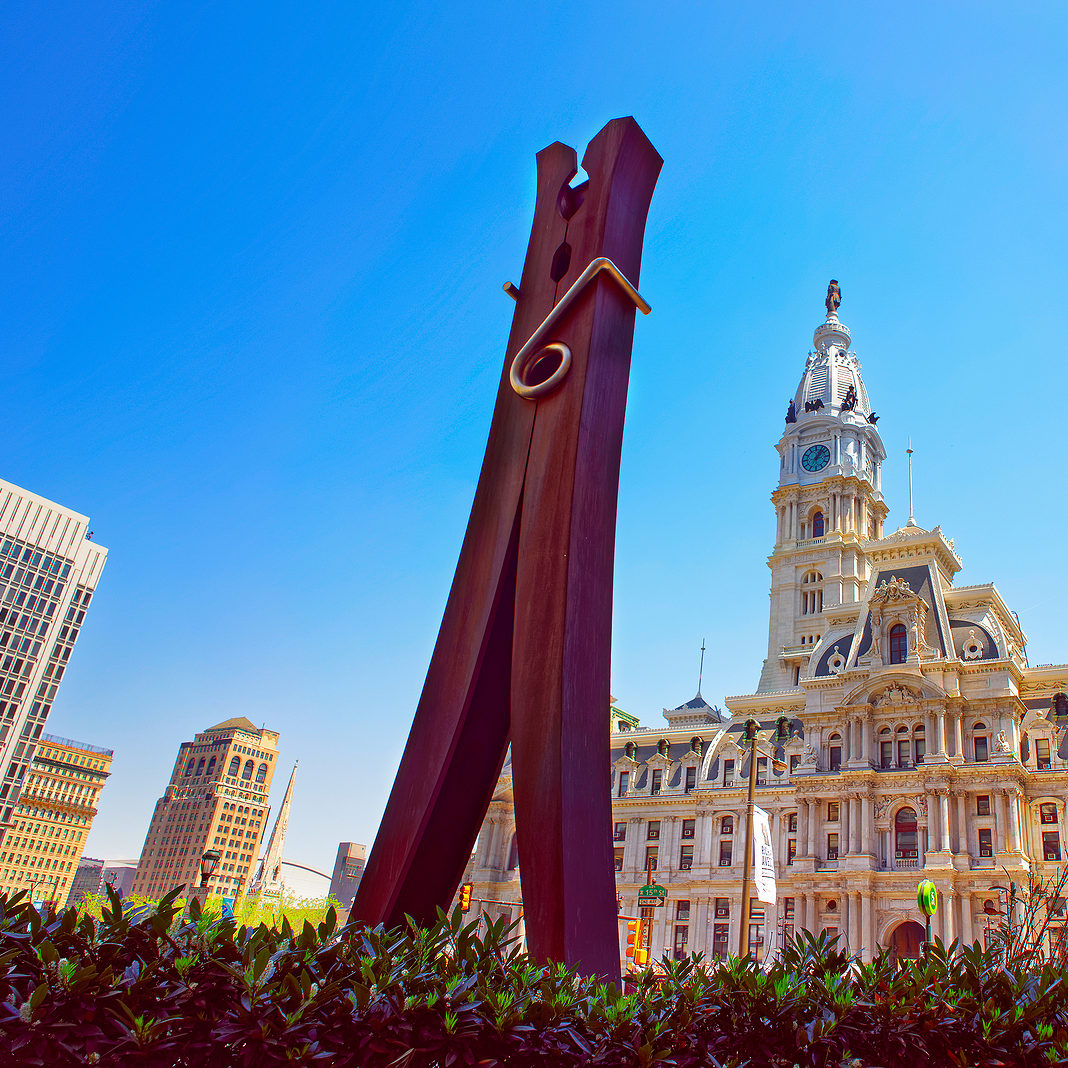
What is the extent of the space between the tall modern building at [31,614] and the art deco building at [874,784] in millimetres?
56698

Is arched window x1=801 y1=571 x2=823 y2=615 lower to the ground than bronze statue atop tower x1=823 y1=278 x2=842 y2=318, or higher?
lower

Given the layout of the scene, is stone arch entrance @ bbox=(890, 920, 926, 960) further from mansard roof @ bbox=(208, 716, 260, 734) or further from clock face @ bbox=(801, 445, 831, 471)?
mansard roof @ bbox=(208, 716, 260, 734)

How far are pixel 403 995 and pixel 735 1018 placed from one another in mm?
2508

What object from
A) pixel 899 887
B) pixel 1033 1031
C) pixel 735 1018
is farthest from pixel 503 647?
pixel 899 887

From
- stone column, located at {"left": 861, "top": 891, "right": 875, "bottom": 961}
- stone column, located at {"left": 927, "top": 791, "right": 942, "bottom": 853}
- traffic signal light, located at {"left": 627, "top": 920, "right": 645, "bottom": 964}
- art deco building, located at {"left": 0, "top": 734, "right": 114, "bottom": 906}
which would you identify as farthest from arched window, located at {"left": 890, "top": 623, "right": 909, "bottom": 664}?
art deco building, located at {"left": 0, "top": 734, "right": 114, "bottom": 906}

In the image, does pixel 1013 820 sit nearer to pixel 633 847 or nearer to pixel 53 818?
pixel 633 847

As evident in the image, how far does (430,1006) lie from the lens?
18.2 feet

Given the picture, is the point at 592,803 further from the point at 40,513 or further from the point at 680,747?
the point at 40,513

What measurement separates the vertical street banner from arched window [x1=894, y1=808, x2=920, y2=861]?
17.6m

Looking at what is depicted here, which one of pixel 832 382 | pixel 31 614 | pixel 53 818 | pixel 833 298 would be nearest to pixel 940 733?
pixel 832 382

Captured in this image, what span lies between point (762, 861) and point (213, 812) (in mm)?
145487

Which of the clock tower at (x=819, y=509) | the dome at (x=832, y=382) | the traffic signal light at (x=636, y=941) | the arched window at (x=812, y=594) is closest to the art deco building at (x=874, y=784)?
the clock tower at (x=819, y=509)

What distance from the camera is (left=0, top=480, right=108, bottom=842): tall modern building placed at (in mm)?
91312

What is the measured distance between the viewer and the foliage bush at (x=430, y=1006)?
201 inches
